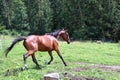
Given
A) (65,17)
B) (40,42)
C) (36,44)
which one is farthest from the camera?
(65,17)

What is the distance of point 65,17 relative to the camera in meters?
51.0

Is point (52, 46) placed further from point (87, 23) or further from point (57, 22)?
point (57, 22)

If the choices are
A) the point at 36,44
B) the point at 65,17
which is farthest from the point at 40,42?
the point at 65,17

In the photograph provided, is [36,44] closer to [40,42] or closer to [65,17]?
[40,42]

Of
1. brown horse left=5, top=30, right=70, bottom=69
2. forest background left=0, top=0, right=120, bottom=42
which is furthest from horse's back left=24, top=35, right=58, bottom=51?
forest background left=0, top=0, right=120, bottom=42

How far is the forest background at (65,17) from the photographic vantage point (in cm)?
4532

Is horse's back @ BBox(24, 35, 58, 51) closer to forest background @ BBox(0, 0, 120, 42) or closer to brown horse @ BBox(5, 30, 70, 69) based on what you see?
brown horse @ BBox(5, 30, 70, 69)

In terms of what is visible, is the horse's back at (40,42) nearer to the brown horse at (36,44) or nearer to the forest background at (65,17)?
the brown horse at (36,44)

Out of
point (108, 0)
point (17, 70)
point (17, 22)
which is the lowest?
point (17, 22)

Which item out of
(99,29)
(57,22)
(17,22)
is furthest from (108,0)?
(17,22)

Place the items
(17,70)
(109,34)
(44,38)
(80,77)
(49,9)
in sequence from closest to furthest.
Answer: (80,77), (17,70), (44,38), (109,34), (49,9)

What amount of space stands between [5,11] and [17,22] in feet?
10.1

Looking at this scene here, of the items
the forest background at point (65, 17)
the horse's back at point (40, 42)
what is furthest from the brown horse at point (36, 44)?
the forest background at point (65, 17)

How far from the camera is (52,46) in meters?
13.5
